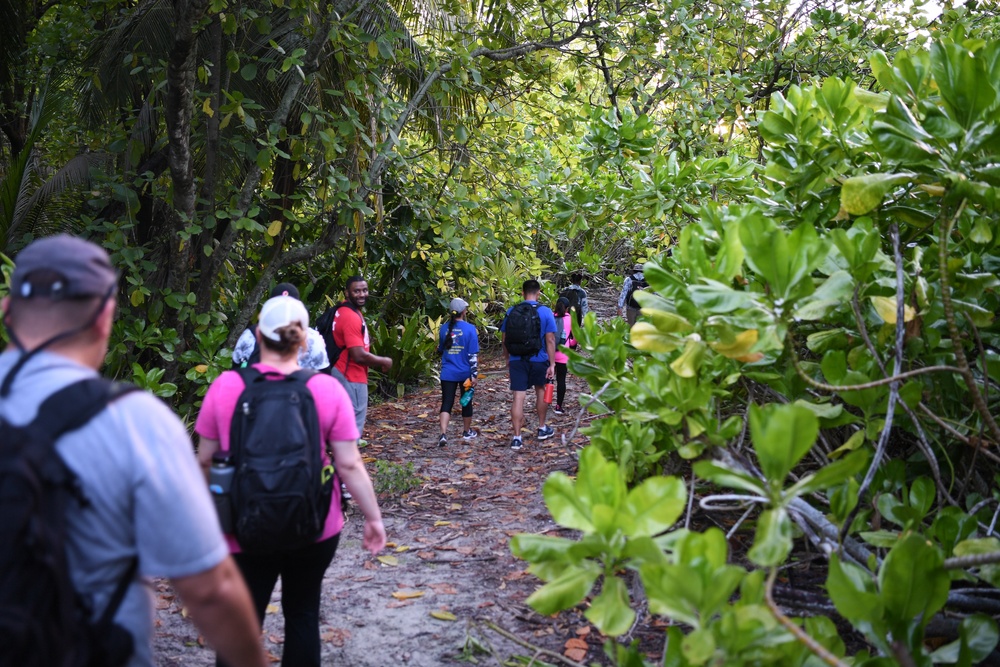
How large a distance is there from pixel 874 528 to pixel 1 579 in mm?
2955

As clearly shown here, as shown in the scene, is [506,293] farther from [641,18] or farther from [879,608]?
[879,608]

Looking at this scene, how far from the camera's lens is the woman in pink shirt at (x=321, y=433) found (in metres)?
3.15

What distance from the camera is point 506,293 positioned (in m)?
11.4

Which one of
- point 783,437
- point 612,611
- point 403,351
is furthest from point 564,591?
point 403,351

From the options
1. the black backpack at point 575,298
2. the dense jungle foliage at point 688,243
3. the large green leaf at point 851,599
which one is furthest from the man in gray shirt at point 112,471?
the black backpack at point 575,298

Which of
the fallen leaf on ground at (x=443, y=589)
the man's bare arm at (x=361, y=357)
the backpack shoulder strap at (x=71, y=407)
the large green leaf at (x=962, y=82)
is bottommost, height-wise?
the fallen leaf on ground at (x=443, y=589)

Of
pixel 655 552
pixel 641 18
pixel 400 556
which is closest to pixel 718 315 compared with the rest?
pixel 655 552

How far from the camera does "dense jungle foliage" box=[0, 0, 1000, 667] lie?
7.20 feet

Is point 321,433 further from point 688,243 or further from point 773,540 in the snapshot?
point 773,540

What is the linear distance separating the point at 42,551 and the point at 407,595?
3808 millimetres

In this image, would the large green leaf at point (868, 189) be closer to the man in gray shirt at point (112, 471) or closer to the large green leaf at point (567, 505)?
the large green leaf at point (567, 505)

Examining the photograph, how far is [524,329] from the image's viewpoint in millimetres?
9016

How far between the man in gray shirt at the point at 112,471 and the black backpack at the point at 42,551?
0.04 metres

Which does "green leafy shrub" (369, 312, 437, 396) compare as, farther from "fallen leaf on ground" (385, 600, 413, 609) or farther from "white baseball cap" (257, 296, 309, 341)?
"white baseball cap" (257, 296, 309, 341)
